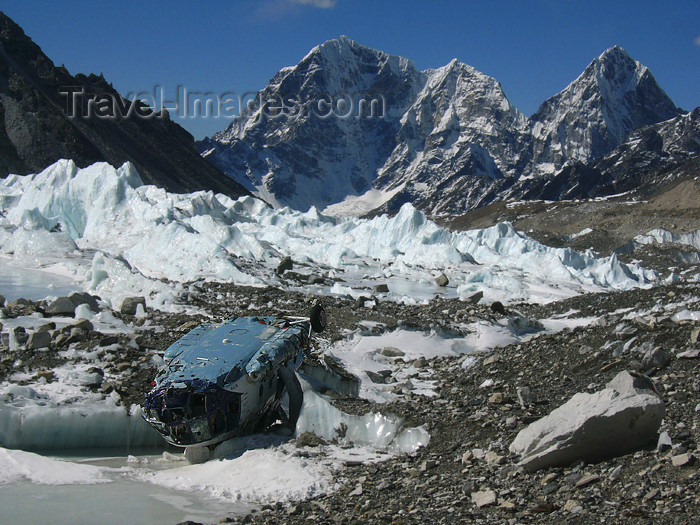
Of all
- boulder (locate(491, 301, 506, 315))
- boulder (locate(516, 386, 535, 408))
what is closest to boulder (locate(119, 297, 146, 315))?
boulder (locate(491, 301, 506, 315))

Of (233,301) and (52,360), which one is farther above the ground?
(233,301)

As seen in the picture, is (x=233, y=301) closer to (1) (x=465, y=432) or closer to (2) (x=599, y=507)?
(1) (x=465, y=432)

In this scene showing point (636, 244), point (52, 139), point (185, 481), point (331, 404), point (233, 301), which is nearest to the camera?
point (185, 481)

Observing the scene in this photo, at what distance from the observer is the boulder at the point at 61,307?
1580 cm

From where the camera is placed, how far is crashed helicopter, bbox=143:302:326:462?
30.0 feet

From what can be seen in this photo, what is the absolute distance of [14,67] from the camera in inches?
3494

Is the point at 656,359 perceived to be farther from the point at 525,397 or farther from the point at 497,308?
the point at 497,308

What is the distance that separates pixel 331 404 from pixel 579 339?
16.9 feet

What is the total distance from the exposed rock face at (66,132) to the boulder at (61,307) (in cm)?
5773

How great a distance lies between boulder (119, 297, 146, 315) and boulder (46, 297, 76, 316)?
4.95ft

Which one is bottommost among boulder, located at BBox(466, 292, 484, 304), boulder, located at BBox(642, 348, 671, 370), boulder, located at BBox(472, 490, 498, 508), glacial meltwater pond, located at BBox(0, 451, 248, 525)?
glacial meltwater pond, located at BBox(0, 451, 248, 525)

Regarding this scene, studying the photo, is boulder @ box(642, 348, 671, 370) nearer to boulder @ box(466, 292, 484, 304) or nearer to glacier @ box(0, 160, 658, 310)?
glacier @ box(0, 160, 658, 310)

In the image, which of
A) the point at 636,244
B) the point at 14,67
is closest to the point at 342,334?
the point at 636,244

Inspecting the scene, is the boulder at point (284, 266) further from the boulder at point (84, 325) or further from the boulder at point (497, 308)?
the boulder at point (84, 325)
